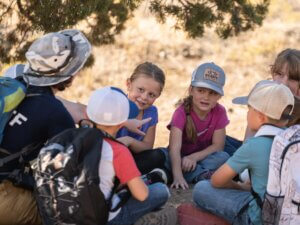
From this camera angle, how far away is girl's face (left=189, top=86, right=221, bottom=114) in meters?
3.60

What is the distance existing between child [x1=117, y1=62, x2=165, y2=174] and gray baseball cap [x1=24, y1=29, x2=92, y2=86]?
33.5 inches

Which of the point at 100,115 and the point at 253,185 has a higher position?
the point at 100,115

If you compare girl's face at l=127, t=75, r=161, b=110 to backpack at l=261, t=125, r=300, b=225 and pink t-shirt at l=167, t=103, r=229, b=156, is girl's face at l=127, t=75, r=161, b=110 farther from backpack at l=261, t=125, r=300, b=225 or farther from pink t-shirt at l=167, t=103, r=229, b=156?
backpack at l=261, t=125, r=300, b=225

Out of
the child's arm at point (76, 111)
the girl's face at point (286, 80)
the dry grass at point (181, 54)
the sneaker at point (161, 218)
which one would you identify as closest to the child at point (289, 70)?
the girl's face at point (286, 80)

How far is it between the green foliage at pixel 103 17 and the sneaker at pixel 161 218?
67.7 inches

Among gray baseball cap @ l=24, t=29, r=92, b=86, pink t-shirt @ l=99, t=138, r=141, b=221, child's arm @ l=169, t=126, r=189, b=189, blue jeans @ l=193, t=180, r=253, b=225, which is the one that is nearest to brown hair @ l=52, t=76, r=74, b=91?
gray baseball cap @ l=24, t=29, r=92, b=86

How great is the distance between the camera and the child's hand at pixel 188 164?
11.7 ft

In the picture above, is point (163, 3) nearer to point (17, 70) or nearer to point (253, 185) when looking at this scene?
point (17, 70)

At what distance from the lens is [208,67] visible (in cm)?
363

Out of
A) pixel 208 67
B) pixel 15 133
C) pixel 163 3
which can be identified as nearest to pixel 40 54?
pixel 15 133

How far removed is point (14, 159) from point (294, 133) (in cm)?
120

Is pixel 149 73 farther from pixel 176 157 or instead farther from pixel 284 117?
pixel 284 117

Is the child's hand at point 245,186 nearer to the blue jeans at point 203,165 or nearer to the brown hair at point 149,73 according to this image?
the blue jeans at point 203,165

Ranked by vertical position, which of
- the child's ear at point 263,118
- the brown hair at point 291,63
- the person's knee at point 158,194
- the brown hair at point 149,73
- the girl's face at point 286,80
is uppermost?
the brown hair at point 291,63
